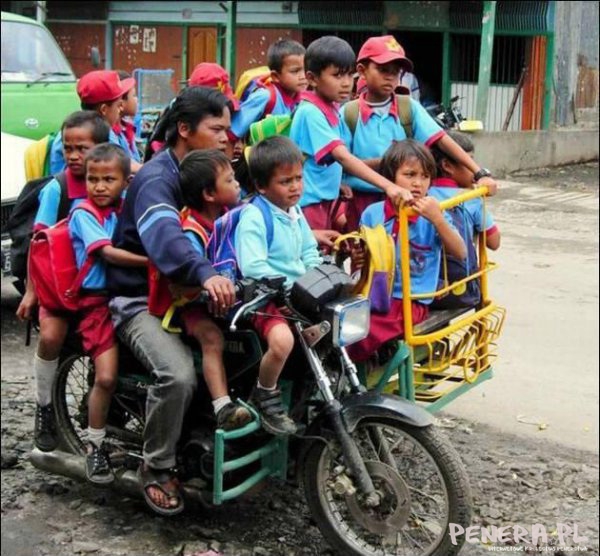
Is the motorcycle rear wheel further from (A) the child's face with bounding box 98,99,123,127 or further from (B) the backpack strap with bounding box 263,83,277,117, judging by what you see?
(B) the backpack strap with bounding box 263,83,277,117

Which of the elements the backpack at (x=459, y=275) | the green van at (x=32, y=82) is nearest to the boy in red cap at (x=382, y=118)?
the backpack at (x=459, y=275)

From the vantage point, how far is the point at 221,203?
361 centimetres

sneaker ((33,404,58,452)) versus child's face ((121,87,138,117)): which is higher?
child's face ((121,87,138,117))

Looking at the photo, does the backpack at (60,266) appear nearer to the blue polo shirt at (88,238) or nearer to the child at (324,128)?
the blue polo shirt at (88,238)

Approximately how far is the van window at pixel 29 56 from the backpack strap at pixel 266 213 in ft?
18.9

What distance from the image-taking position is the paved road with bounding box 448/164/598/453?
5.38 metres

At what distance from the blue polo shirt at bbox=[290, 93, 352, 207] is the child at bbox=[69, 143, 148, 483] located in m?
0.89

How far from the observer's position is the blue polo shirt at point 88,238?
12.4 feet

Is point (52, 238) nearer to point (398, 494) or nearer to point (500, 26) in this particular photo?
point (398, 494)

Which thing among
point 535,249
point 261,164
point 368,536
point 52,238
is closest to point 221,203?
point 261,164

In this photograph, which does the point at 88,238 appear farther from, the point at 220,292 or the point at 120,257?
the point at 220,292

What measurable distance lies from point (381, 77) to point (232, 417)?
184cm

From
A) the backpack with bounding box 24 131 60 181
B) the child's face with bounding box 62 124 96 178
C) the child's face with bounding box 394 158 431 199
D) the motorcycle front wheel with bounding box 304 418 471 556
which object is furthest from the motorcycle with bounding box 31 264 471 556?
the backpack with bounding box 24 131 60 181

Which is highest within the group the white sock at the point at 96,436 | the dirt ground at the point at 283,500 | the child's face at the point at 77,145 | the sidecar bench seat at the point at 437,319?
the child's face at the point at 77,145
